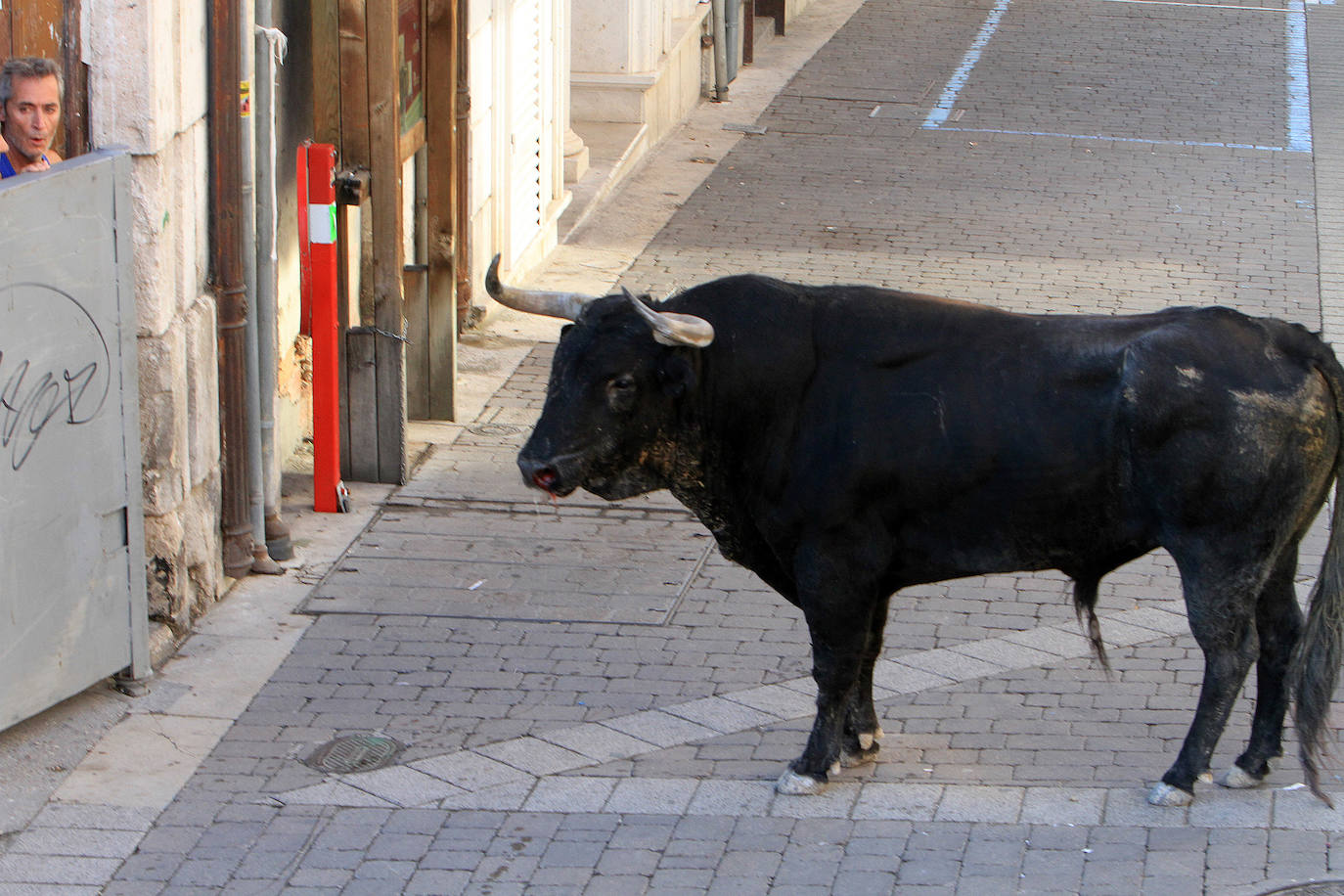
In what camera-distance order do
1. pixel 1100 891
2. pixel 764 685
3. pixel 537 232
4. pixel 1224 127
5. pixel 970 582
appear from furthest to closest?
pixel 1224 127
pixel 537 232
pixel 970 582
pixel 764 685
pixel 1100 891

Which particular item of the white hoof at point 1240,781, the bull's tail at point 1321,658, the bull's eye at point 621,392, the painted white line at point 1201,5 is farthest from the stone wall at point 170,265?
the painted white line at point 1201,5

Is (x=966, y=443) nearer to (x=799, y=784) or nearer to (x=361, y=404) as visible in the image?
(x=799, y=784)

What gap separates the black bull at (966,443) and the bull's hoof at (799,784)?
0.24 m

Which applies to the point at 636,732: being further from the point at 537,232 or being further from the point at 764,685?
the point at 537,232

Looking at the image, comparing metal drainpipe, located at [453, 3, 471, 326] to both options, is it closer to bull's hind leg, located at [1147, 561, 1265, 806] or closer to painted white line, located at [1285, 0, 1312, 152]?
bull's hind leg, located at [1147, 561, 1265, 806]

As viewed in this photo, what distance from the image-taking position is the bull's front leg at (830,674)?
5879 mm

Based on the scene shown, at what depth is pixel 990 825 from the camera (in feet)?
19.1

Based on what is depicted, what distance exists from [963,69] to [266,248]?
1368 cm

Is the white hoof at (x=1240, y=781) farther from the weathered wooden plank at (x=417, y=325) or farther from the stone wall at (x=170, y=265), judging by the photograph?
the weathered wooden plank at (x=417, y=325)

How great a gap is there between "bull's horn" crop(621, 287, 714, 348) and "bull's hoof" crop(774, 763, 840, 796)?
1519 mm

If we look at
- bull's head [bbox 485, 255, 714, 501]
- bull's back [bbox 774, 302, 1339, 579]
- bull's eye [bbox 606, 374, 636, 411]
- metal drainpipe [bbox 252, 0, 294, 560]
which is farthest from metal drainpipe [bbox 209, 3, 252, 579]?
bull's back [bbox 774, 302, 1339, 579]

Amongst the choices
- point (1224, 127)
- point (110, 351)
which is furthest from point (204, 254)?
point (1224, 127)

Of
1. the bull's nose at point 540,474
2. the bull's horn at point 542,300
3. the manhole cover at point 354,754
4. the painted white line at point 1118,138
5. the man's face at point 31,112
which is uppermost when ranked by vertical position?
the man's face at point 31,112

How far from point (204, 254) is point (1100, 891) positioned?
4.36 metres
